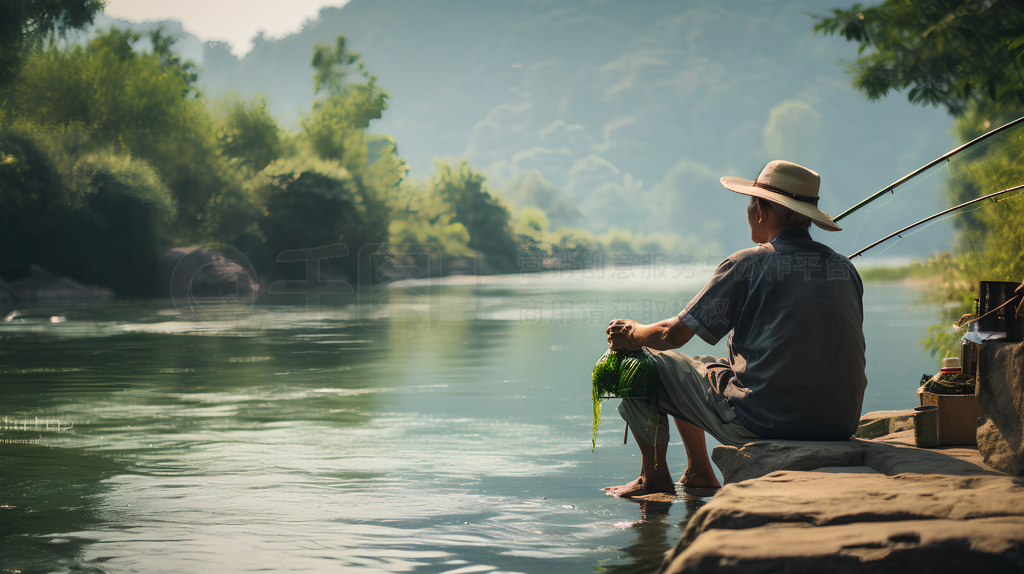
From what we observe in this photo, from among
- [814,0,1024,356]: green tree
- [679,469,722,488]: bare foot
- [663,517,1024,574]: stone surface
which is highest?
[814,0,1024,356]: green tree

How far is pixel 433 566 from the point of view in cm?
251

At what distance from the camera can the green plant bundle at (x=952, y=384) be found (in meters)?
2.79

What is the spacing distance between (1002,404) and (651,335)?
1.04 m

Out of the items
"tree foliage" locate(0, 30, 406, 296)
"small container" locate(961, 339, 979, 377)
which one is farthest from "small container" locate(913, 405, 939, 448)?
"tree foliage" locate(0, 30, 406, 296)

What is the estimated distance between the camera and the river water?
267 centimetres

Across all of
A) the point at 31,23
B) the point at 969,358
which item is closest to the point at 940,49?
the point at 969,358

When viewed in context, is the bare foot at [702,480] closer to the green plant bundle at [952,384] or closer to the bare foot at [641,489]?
the bare foot at [641,489]

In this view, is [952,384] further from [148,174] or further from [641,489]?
[148,174]

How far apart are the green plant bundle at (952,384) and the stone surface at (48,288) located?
22.7 metres

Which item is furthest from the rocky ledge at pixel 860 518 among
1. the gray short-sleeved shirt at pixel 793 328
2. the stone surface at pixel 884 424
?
the stone surface at pixel 884 424

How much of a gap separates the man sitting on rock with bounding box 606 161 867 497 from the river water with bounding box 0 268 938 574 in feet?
1.71

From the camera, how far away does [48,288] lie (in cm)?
2256

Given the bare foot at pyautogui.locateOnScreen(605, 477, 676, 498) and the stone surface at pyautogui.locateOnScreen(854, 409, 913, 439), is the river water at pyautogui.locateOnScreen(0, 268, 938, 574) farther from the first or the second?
the stone surface at pyautogui.locateOnScreen(854, 409, 913, 439)

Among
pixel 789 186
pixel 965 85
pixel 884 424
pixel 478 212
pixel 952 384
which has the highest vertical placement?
pixel 478 212
